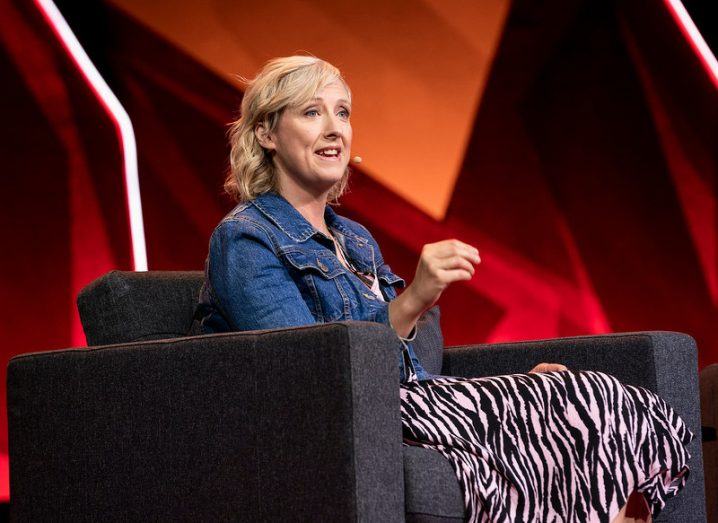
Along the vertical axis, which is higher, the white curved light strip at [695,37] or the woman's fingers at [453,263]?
the white curved light strip at [695,37]

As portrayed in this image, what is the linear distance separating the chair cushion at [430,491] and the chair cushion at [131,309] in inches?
27.6

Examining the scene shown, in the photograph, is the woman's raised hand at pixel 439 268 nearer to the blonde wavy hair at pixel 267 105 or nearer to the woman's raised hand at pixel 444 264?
the woman's raised hand at pixel 444 264

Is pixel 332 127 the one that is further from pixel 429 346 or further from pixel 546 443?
pixel 546 443

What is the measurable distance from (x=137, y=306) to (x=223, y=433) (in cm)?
54

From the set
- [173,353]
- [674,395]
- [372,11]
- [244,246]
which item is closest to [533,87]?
[372,11]

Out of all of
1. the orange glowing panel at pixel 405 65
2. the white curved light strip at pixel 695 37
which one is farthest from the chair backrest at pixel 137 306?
the white curved light strip at pixel 695 37

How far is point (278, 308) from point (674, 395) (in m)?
0.87

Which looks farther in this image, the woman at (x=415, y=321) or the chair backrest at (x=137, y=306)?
the chair backrest at (x=137, y=306)

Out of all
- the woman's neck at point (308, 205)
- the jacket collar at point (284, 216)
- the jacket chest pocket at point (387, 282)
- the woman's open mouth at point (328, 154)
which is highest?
the woman's open mouth at point (328, 154)

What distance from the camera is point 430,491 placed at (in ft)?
4.73

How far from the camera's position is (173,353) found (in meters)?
1.56

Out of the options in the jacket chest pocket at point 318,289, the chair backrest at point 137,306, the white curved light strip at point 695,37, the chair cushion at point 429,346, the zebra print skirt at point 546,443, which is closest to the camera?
the zebra print skirt at point 546,443

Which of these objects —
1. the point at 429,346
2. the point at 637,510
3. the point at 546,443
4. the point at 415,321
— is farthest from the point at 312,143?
the point at 637,510

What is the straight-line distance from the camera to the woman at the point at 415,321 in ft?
5.08
